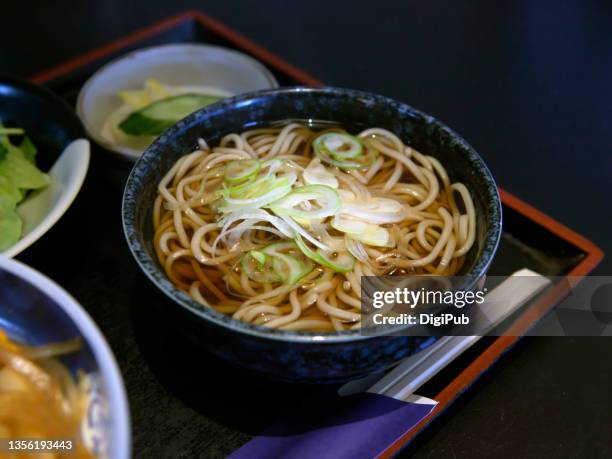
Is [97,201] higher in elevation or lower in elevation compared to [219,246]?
lower

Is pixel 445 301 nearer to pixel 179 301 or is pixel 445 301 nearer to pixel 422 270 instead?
pixel 422 270

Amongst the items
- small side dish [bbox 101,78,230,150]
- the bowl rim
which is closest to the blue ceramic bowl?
the bowl rim

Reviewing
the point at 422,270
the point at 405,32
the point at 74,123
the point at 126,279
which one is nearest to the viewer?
the point at 422,270

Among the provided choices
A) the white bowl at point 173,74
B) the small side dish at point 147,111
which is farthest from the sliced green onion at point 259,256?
the white bowl at point 173,74

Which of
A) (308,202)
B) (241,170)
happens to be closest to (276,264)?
(308,202)

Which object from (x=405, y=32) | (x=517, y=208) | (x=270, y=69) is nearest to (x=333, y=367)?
(x=517, y=208)

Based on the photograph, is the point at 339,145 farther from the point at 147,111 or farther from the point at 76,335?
the point at 76,335

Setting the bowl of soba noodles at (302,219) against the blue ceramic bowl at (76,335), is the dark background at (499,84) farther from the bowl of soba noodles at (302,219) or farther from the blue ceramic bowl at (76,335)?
the blue ceramic bowl at (76,335)

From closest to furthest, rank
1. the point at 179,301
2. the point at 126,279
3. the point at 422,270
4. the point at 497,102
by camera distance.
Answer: the point at 179,301 → the point at 422,270 → the point at 126,279 → the point at 497,102
